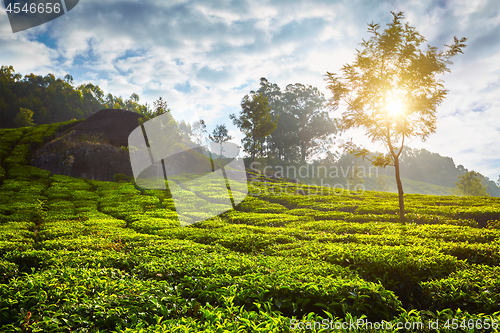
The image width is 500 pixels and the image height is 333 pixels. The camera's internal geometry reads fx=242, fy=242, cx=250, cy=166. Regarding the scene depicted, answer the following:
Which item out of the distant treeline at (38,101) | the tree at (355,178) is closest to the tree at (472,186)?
the tree at (355,178)

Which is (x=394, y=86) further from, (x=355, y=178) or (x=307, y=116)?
(x=307, y=116)

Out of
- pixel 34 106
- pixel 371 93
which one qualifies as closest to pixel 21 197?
pixel 371 93

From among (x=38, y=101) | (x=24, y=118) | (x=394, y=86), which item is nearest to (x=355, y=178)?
(x=394, y=86)

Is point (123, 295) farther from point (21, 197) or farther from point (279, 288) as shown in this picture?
point (21, 197)

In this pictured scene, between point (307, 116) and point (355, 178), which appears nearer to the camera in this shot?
point (355, 178)

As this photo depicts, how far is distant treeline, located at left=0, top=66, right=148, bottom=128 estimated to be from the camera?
5560cm

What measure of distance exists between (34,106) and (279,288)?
260 ft

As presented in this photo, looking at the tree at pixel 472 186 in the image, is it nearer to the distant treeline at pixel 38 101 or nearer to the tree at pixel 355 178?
the tree at pixel 355 178

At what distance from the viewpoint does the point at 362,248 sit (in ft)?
21.8

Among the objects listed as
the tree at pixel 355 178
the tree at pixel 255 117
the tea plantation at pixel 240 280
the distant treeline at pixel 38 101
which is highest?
the distant treeline at pixel 38 101

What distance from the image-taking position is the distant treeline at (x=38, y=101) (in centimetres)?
5560

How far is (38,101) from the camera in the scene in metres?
60.4

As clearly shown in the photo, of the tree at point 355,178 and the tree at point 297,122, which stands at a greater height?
the tree at point 297,122

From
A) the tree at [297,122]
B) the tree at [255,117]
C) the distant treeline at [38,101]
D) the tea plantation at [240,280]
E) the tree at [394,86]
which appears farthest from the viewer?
the tree at [297,122]
